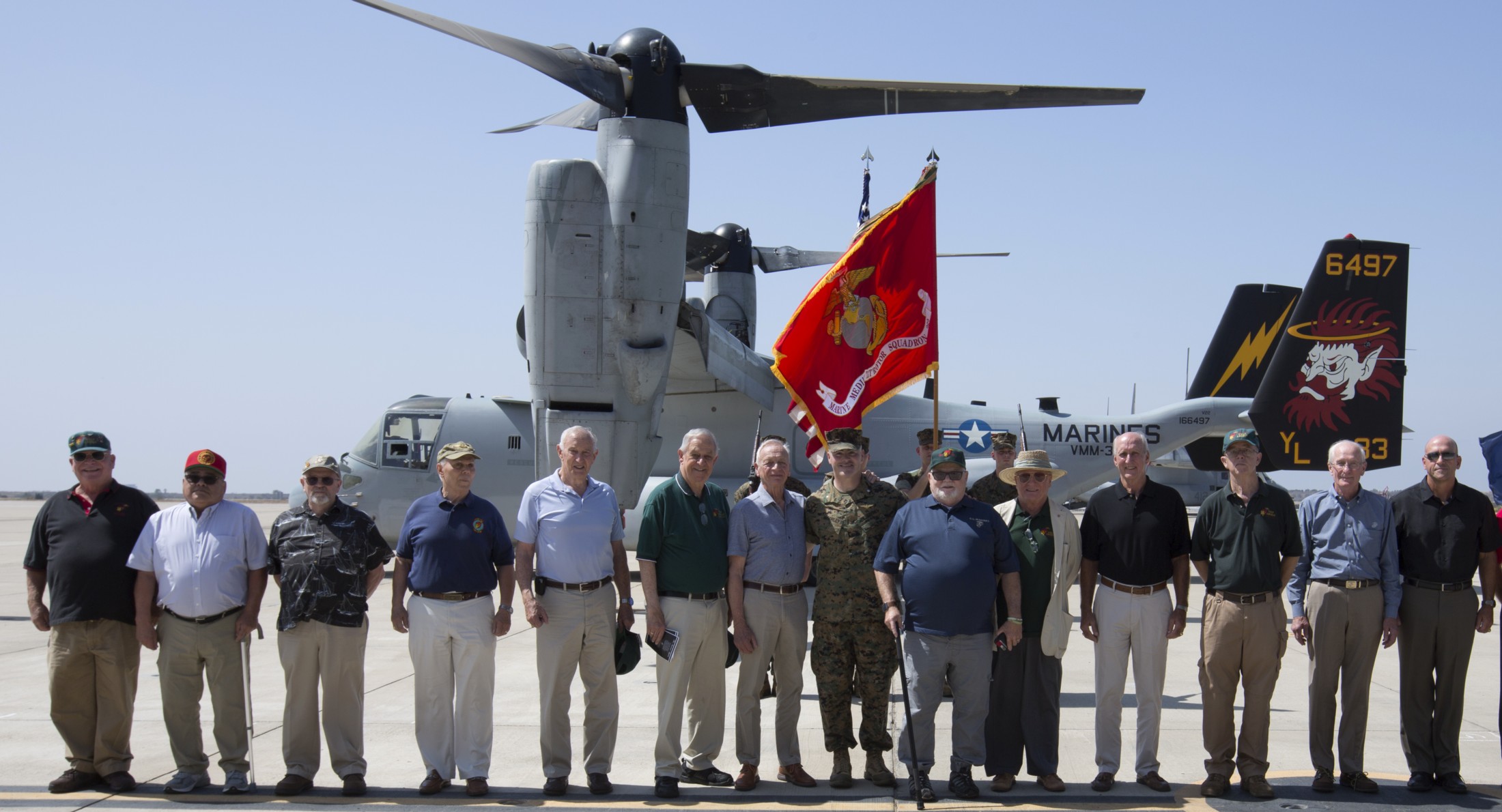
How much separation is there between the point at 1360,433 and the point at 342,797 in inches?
445

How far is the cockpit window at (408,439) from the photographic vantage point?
49.3ft

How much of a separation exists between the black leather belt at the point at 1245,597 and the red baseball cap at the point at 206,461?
5.10 m

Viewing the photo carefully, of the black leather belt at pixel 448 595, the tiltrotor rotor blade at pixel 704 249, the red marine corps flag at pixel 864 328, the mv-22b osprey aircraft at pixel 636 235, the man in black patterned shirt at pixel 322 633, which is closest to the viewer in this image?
the man in black patterned shirt at pixel 322 633

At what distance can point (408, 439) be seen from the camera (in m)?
15.1

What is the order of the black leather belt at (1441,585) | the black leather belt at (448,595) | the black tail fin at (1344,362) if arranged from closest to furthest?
the black leather belt at (448,595), the black leather belt at (1441,585), the black tail fin at (1344,362)

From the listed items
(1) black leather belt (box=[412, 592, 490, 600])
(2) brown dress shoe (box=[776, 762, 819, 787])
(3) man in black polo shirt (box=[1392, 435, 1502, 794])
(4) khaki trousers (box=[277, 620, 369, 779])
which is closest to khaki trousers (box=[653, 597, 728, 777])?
(2) brown dress shoe (box=[776, 762, 819, 787])

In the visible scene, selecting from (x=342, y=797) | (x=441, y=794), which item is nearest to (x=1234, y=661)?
(x=441, y=794)

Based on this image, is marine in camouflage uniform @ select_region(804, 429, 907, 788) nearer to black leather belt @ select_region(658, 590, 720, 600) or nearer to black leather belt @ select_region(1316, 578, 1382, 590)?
black leather belt @ select_region(658, 590, 720, 600)

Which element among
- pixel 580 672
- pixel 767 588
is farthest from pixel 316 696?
pixel 767 588

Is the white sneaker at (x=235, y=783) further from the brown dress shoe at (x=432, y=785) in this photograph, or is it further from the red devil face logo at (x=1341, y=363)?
the red devil face logo at (x=1341, y=363)

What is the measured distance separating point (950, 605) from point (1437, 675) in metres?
2.59

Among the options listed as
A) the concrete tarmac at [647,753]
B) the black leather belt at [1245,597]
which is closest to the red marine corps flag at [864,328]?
the concrete tarmac at [647,753]

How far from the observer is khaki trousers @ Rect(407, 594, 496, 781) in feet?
17.8

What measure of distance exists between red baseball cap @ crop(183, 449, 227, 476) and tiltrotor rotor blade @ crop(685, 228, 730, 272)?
1116 centimetres
